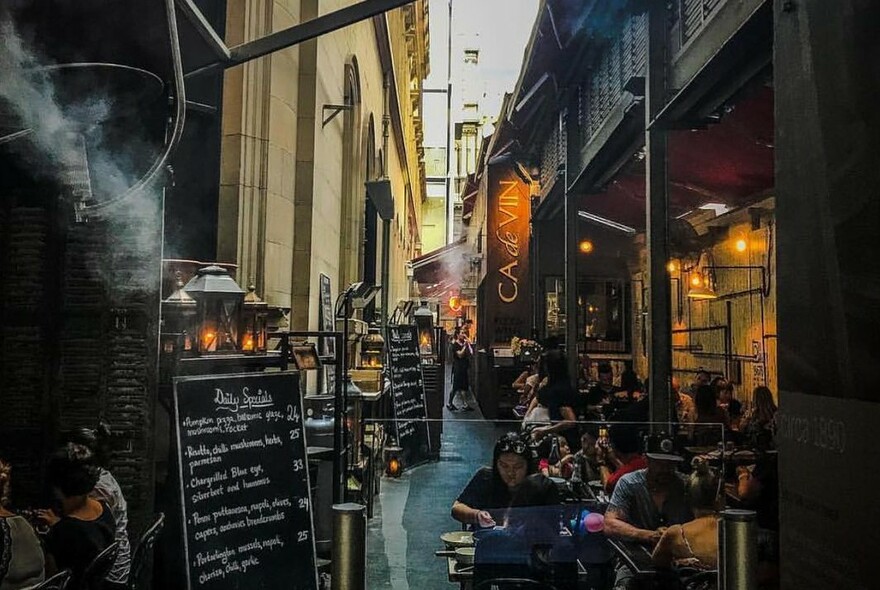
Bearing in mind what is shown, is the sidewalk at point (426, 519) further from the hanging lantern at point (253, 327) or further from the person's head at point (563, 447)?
A: the hanging lantern at point (253, 327)

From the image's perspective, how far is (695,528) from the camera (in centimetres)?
337

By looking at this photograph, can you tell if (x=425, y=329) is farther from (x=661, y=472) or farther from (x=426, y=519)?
(x=661, y=472)

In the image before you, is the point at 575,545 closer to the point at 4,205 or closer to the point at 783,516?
the point at 783,516

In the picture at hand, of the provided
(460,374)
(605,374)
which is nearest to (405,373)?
(605,374)

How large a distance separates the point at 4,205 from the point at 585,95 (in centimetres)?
845

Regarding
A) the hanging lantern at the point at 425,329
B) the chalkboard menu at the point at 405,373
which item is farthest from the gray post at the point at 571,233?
the hanging lantern at the point at 425,329

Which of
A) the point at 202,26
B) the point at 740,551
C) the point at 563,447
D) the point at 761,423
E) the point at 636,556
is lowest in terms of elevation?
the point at 636,556

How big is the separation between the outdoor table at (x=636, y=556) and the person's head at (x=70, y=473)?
2718mm

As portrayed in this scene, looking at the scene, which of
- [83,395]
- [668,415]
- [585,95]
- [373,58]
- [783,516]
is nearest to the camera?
[783,516]

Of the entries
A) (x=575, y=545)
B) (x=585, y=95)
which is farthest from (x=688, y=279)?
(x=575, y=545)

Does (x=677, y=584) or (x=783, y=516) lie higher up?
(x=783, y=516)

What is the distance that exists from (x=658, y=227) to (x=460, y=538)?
3.94m

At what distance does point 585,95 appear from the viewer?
33.8 feet

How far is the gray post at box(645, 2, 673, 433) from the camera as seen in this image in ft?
20.6
